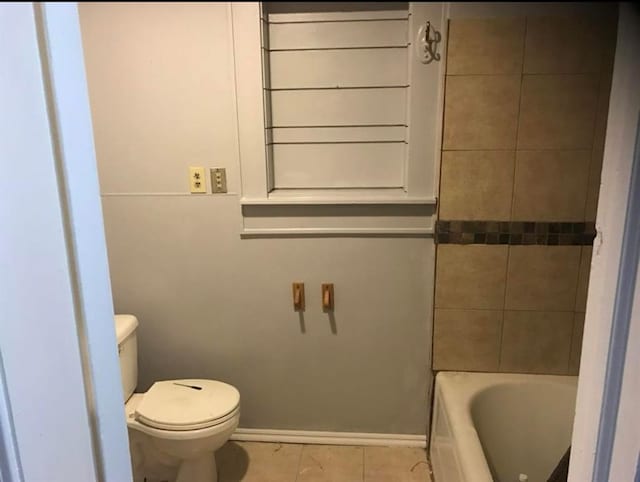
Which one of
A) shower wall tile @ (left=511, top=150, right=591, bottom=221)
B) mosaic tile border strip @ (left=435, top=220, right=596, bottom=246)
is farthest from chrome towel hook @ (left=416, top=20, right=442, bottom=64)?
mosaic tile border strip @ (left=435, top=220, right=596, bottom=246)

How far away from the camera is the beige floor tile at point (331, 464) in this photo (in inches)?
80.4

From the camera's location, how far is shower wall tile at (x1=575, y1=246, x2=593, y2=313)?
186cm

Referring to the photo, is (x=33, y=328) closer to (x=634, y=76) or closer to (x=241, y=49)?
(x=634, y=76)

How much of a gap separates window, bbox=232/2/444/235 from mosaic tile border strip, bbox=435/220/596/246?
0.48 ft

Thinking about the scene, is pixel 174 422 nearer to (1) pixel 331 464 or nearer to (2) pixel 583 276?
(1) pixel 331 464

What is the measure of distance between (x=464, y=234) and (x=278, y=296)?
801 millimetres

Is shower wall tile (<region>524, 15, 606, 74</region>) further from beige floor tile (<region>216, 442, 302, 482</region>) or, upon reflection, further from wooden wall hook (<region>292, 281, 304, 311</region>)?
beige floor tile (<region>216, 442, 302, 482</region>)

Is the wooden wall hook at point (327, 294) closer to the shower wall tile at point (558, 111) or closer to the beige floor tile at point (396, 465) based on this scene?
the beige floor tile at point (396, 465)

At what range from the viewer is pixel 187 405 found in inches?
73.2

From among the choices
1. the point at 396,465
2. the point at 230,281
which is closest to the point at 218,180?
the point at 230,281

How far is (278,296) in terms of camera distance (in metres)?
2.11

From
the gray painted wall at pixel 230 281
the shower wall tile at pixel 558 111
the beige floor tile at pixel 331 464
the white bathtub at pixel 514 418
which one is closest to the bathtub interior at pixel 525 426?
the white bathtub at pixel 514 418

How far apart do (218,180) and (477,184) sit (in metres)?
1.00

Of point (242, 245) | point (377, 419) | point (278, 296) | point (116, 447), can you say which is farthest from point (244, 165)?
point (116, 447)
